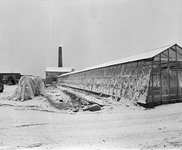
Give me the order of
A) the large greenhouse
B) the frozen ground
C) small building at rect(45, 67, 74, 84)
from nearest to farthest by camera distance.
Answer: the frozen ground
the large greenhouse
small building at rect(45, 67, 74, 84)

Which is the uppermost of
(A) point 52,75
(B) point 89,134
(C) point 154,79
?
(A) point 52,75

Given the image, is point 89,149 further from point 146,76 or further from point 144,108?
point 146,76

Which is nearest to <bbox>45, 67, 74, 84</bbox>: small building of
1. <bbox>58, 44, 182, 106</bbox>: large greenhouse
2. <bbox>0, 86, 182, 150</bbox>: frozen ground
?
<bbox>58, 44, 182, 106</bbox>: large greenhouse

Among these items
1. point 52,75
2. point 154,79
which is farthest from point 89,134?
point 52,75

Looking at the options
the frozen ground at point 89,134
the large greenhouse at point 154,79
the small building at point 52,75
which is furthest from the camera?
the small building at point 52,75

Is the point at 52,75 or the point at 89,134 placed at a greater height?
the point at 52,75

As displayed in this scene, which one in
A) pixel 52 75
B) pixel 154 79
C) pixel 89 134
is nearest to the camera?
pixel 89 134

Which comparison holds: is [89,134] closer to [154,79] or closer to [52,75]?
[154,79]

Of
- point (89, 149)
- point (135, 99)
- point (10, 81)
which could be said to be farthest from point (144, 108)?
point (10, 81)

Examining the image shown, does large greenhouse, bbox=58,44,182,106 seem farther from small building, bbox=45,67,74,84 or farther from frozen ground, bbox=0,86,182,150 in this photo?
small building, bbox=45,67,74,84

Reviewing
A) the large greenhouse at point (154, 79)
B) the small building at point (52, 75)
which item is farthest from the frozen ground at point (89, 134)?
the small building at point (52, 75)

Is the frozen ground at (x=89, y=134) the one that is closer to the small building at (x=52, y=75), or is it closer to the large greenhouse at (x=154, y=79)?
the large greenhouse at (x=154, y=79)

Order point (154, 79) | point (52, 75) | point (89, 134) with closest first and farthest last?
point (89, 134) < point (154, 79) < point (52, 75)

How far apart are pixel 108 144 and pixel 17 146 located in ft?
7.81
